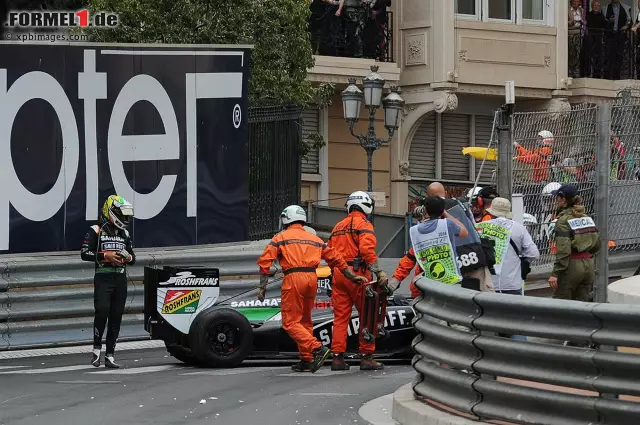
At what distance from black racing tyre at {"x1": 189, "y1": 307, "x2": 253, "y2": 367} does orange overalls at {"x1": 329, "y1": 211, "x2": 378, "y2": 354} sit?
0.87 m

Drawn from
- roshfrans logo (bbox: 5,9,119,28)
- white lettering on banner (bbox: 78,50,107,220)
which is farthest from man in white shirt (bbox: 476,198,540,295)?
roshfrans logo (bbox: 5,9,119,28)

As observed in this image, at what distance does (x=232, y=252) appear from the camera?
60.2 ft

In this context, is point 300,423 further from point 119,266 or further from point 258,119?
point 258,119

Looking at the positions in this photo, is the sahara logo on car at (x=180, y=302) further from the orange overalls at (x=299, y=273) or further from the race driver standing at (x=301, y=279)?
the orange overalls at (x=299, y=273)

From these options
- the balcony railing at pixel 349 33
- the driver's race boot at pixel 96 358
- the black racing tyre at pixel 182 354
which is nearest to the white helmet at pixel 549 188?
the black racing tyre at pixel 182 354

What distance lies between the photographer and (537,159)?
17.6 m

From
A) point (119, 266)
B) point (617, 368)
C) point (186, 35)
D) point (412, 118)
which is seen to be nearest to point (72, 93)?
point (119, 266)

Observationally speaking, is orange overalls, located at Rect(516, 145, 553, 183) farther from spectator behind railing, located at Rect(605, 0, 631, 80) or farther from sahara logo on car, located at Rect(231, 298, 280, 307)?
spectator behind railing, located at Rect(605, 0, 631, 80)

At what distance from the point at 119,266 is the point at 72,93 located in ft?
10.6

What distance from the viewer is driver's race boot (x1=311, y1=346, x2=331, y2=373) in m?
14.0

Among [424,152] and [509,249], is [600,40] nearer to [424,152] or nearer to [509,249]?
[424,152]

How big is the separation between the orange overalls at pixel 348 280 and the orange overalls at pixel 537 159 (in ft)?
12.2

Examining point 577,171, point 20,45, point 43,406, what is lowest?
point 43,406

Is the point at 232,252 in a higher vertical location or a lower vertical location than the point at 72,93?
lower
